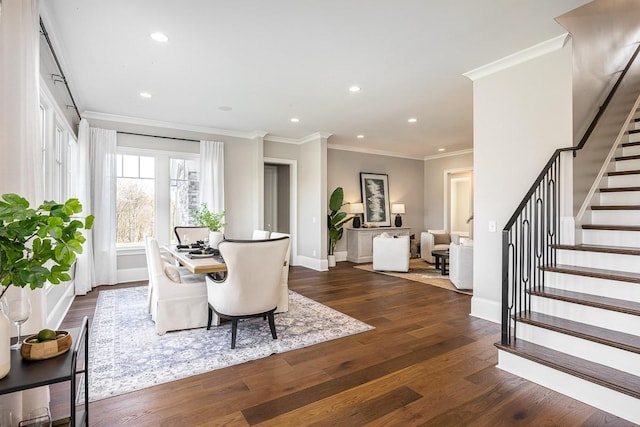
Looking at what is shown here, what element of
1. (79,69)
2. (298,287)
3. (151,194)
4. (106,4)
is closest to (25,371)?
(106,4)

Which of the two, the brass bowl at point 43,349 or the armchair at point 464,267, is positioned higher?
the brass bowl at point 43,349

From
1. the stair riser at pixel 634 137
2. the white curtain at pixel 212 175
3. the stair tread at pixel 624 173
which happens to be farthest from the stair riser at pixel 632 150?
the white curtain at pixel 212 175

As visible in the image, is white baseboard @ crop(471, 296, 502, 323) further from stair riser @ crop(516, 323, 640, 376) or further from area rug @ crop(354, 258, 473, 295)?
area rug @ crop(354, 258, 473, 295)

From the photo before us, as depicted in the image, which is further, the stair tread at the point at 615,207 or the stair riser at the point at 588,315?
the stair tread at the point at 615,207

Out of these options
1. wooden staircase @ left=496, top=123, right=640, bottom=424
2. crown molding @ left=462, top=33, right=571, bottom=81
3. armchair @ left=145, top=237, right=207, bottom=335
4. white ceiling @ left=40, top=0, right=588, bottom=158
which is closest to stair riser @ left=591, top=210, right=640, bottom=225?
wooden staircase @ left=496, top=123, right=640, bottom=424

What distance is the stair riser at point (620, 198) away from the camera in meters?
3.41

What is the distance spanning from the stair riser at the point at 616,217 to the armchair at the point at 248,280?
3.25m

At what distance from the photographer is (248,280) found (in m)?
3.01

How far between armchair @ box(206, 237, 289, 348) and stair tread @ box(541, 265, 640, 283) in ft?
8.15

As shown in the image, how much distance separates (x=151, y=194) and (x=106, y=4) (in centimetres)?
393

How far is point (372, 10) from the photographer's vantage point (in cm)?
265

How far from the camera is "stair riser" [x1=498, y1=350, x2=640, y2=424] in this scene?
201cm

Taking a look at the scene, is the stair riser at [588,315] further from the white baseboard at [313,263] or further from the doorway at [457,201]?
the doorway at [457,201]

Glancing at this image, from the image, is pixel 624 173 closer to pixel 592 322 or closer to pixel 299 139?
pixel 592 322
